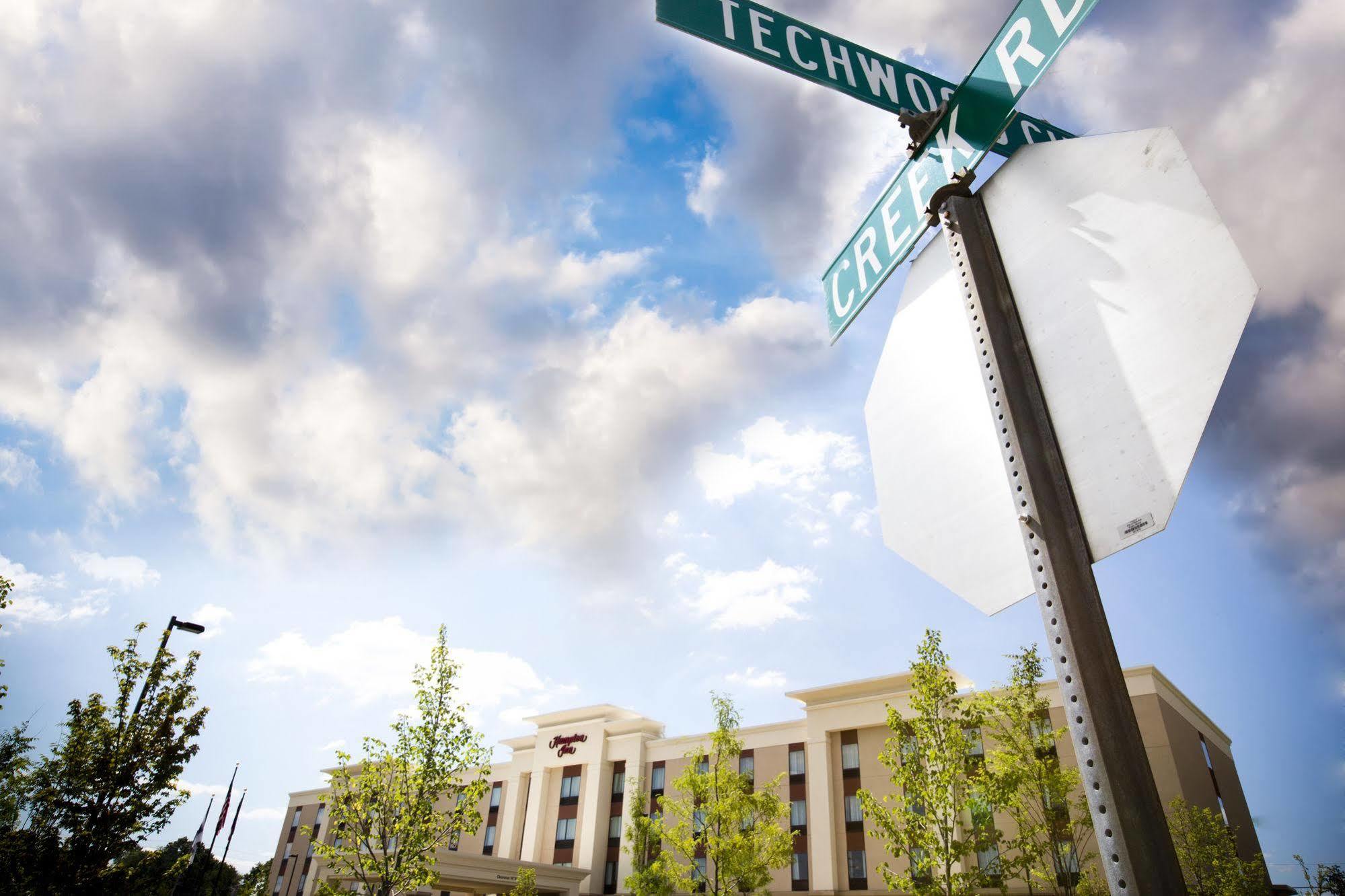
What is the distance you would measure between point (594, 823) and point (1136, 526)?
47133mm

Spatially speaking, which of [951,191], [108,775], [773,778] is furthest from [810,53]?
[773,778]

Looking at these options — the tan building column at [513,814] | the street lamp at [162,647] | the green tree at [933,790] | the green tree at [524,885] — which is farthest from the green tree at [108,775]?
the tan building column at [513,814]

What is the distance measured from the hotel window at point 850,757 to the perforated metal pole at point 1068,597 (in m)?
38.4

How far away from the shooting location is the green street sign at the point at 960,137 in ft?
7.05

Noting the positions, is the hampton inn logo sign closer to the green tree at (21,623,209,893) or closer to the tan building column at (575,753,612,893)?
the tan building column at (575,753,612,893)

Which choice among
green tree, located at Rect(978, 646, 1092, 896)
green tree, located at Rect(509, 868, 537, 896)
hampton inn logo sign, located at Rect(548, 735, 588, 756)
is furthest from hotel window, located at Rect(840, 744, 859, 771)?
hampton inn logo sign, located at Rect(548, 735, 588, 756)

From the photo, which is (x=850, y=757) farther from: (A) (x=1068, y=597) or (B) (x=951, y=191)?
(A) (x=1068, y=597)

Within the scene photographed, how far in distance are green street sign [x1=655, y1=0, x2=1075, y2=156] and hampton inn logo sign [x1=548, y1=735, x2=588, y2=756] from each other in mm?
47843

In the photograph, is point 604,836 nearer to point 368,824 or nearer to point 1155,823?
point 368,824

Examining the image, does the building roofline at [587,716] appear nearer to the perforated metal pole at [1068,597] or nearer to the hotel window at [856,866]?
the hotel window at [856,866]

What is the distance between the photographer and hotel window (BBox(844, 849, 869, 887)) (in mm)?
32812

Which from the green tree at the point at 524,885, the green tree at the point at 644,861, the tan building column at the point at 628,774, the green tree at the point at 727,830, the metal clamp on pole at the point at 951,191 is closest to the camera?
the metal clamp on pole at the point at 951,191

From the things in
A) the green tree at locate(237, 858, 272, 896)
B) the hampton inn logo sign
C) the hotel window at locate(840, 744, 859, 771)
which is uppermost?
the hampton inn logo sign

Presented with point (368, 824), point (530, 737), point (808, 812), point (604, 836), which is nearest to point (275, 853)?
point (530, 737)
